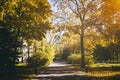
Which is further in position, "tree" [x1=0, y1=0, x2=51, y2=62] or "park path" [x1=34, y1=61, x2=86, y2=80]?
"tree" [x1=0, y1=0, x2=51, y2=62]

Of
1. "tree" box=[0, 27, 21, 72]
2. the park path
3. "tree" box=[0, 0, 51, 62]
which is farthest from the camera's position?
"tree" box=[0, 0, 51, 62]

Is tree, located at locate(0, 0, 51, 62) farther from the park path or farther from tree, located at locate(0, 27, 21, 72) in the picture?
the park path

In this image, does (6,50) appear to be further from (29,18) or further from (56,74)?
(29,18)

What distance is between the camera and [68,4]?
2056 inches

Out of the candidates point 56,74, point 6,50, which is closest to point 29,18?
point 6,50

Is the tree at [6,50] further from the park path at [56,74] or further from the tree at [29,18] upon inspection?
the tree at [29,18]

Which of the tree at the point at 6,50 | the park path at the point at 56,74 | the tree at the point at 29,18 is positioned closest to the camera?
the park path at the point at 56,74

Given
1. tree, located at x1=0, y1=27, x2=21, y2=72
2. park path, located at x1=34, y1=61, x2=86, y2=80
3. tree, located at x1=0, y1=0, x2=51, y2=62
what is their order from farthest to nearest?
tree, located at x1=0, y1=0, x2=51, y2=62, tree, located at x1=0, y1=27, x2=21, y2=72, park path, located at x1=34, y1=61, x2=86, y2=80

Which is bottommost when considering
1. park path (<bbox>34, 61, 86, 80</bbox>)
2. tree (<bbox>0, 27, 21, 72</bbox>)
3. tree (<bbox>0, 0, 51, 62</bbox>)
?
park path (<bbox>34, 61, 86, 80</bbox>)

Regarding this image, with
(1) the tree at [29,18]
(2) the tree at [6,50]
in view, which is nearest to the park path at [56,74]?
(2) the tree at [6,50]

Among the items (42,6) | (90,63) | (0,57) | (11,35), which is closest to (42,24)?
(42,6)

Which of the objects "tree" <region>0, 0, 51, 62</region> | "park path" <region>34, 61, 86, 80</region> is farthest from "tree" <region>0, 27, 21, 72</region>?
"tree" <region>0, 0, 51, 62</region>

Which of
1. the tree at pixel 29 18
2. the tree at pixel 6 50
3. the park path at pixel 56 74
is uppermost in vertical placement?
the tree at pixel 29 18

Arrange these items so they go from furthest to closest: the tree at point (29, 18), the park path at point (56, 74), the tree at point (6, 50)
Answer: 1. the tree at point (29, 18)
2. the tree at point (6, 50)
3. the park path at point (56, 74)
